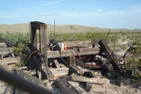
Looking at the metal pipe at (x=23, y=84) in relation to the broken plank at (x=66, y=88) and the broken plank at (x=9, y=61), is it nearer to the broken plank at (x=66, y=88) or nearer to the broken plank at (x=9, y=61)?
the broken plank at (x=66, y=88)

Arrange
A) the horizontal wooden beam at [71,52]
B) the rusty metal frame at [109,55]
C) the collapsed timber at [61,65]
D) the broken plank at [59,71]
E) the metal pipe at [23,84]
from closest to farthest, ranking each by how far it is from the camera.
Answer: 1. the metal pipe at [23,84]
2. the collapsed timber at [61,65]
3. the broken plank at [59,71]
4. the horizontal wooden beam at [71,52]
5. the rusty metal frame at [109,55]

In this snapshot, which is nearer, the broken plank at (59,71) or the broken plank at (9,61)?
the broken plank at (59,71)

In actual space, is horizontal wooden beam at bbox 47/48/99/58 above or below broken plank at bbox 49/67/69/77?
above

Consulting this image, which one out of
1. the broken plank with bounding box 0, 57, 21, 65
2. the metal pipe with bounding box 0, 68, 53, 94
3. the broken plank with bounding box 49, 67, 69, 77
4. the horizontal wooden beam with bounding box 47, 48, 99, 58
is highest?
the metal pipe with bounding box 0, 68, 53, 94

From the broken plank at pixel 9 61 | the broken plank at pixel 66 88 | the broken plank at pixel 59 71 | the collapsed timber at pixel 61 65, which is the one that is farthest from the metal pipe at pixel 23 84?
the broken plank at pixel 9 61

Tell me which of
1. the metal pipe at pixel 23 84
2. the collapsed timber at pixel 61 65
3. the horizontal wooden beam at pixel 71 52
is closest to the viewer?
the metal pipe at pixel 23 84

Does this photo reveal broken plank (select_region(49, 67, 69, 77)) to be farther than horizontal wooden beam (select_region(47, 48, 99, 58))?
No

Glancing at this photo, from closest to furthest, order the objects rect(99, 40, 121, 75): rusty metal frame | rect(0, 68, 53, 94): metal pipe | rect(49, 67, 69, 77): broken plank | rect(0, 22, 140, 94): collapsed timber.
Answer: rect(0, 68, 53, 94): metal pipe
rect(0, 22, 140, 94): collapsed timber
rect(49, 67, 69, 77): broken plank
rect(99, 40, 121, 75): rusty metal frame

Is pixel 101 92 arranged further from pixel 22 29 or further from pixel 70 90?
pixel 22 29

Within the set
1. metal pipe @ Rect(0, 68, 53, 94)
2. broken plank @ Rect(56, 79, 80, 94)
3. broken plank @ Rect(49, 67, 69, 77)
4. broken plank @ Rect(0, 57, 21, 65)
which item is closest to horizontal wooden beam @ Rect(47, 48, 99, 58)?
broken plank @ Rect(49, 67, 69, 77)

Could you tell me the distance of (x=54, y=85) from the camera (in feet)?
27.0

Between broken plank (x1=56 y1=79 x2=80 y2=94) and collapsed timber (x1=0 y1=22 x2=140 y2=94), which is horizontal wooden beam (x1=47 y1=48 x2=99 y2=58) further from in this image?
broken plank (x1=56 y1=79 x2=80 y2=94)

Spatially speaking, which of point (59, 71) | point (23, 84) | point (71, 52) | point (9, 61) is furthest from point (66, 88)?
point (23, 84)

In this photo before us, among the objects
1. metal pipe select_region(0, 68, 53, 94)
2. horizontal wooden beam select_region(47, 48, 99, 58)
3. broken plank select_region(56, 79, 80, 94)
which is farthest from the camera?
horizontal wooden beam select_region(47, 48, 99, 58)
